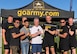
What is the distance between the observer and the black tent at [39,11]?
12.8m

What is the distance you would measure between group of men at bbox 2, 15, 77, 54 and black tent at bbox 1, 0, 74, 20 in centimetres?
192

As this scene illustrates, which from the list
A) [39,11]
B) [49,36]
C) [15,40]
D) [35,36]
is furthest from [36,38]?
[39,11]

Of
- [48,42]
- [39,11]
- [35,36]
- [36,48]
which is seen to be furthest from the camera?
[39,11]

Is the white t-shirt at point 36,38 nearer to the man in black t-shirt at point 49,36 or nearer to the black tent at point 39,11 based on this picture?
the man in black t-shirt at point 49,36

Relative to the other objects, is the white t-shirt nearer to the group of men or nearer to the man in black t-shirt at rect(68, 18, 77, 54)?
the group of men

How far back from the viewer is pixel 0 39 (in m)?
11.8

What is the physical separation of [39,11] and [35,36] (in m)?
2.95

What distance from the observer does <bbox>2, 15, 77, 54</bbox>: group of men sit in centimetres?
1045

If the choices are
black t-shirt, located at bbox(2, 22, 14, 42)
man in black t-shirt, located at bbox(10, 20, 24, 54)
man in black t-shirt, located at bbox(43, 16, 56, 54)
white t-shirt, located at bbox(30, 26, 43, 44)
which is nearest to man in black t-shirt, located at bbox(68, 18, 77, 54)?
man in black t-shirt, located at bbox(43, 16, 56, 54)

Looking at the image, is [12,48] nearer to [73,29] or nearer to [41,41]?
[41,41]

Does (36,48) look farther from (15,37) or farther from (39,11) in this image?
(39,11)

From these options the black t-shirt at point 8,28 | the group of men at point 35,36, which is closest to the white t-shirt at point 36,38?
the group of men at point 35,36

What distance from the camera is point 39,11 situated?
13266 mm

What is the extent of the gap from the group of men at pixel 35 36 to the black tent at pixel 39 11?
1923mm
